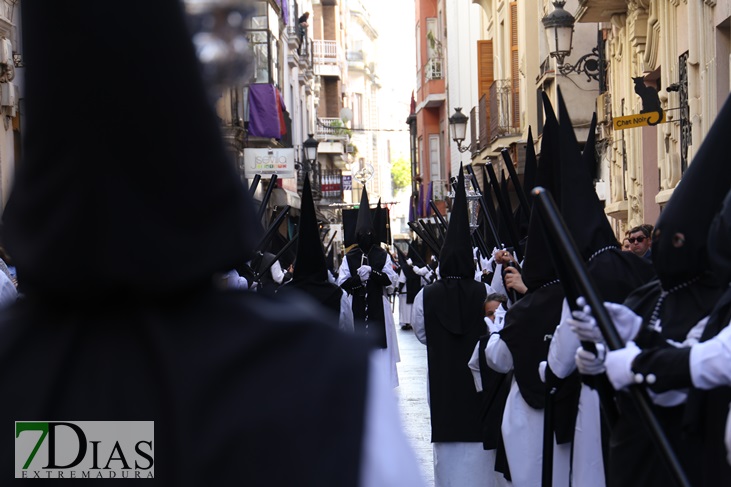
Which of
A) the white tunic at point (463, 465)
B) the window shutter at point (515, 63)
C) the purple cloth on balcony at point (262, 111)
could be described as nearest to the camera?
the white tunic at point (463, 465)

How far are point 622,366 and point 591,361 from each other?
13.3 inches

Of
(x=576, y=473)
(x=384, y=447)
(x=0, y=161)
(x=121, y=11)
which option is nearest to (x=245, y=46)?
(x=121, y=11)

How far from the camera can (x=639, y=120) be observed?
45.0 feet

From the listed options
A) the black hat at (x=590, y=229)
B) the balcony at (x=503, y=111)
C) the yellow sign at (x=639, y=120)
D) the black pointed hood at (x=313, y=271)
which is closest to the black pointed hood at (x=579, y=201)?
the black hat at (x=590, y=229)

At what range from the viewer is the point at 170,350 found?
1532 mm

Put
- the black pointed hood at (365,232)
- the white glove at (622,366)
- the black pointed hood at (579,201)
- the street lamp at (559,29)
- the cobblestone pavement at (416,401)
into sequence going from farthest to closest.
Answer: the black pointed hood at (365,232) → the street lamp at (559,29) → the cobblestone pavement at (416,401) → the black pointed hood at (579,201) → the white glove at (622,366)

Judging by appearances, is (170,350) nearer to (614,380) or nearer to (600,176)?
(614,380)

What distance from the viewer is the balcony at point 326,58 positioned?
66625 millimetres

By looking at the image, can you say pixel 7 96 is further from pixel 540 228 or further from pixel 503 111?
pixel 503 111

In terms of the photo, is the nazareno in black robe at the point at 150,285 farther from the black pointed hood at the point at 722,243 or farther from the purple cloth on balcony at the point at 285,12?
the purple cloth on balcony at the point at 285,12

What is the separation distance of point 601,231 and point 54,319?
4748mm

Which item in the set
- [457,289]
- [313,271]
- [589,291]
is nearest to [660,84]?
[313,271]

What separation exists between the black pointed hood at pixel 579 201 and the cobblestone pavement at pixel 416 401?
131 cm

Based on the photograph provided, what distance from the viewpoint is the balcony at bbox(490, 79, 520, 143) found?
92.5ft
